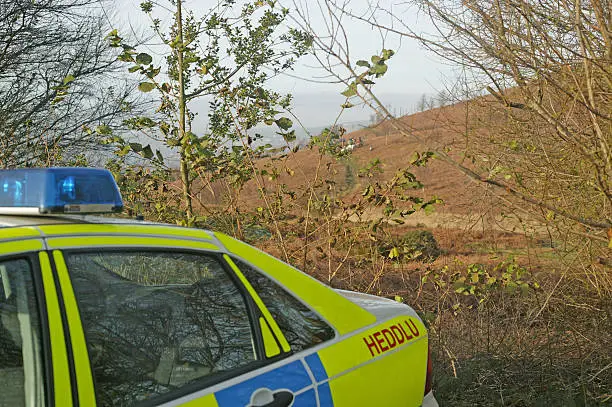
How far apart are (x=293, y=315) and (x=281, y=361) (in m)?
0.20

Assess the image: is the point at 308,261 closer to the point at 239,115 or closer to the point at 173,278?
the point at 239,115

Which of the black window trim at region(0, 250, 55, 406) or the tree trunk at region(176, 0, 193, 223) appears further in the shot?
the tree trunk at region(176, 0, 193, 223)

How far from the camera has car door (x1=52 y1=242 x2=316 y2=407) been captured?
1.79m

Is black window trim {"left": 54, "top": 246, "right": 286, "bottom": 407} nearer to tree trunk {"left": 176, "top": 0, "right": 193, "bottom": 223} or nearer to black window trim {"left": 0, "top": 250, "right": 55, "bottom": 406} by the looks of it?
black window trim {"left": 0, "top": 250, "right": 55, "bottom": 406}

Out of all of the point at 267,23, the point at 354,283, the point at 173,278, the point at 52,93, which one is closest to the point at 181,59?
the point at 354,283

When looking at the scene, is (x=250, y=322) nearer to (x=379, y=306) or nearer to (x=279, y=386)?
(x=279, y=386)

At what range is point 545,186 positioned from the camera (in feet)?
21.6

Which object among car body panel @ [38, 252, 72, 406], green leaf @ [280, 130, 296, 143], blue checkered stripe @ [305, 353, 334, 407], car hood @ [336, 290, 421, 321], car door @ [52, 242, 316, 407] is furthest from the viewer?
green leaf @ [280, 130, 296, 143]

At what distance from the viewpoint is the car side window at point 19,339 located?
166cm

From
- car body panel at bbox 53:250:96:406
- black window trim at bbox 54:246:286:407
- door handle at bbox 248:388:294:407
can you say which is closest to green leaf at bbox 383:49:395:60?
black window trim at bbox 54:246:286:407

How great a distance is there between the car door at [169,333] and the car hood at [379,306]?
58 cm

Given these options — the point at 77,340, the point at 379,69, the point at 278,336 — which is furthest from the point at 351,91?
the point at 77,340

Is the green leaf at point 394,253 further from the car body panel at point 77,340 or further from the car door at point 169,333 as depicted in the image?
the car body panel at point 77,340

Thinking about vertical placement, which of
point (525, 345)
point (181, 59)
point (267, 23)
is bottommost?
point (525, 345)
